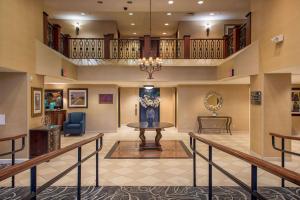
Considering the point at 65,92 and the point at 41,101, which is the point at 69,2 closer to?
the point at 41,101

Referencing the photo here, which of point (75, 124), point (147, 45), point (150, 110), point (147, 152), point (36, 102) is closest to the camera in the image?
point (36, 102)

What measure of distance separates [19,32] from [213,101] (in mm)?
8981

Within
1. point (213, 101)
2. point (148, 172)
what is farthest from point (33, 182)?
point (213, 101)

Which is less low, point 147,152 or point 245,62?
point 245,62

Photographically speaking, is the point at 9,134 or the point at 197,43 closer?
the point at 9,134

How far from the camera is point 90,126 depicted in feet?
38.1

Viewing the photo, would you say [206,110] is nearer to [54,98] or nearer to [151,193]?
[54,98]

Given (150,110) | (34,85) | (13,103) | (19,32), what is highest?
(19,32)

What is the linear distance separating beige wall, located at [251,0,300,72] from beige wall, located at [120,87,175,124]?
855cm

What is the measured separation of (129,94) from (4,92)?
9.33 metres

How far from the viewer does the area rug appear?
677cm

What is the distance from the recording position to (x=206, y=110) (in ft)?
38.8

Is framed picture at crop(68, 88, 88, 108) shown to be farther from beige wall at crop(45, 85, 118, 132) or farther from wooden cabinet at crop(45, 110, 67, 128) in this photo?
wooden cabinet at crop(45, 110, 67, 128)

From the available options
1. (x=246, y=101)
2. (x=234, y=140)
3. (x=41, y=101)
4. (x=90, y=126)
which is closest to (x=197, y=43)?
(x=246, y=101)
